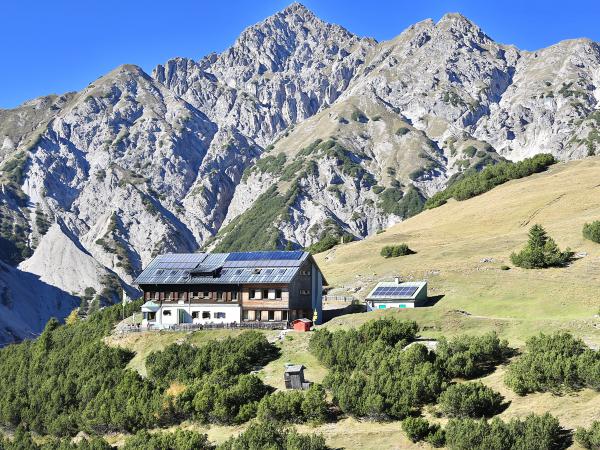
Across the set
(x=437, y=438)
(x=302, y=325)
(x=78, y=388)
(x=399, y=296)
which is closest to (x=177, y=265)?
(x=78, y=388)

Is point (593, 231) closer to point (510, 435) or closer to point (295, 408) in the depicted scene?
point (295, 408)

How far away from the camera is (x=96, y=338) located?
282 feet

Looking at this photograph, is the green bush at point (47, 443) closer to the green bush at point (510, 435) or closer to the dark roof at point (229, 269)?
the dark roof at point (229, 269)

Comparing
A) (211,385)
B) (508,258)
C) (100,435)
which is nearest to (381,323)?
(211,385)

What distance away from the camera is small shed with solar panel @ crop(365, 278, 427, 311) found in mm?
87188

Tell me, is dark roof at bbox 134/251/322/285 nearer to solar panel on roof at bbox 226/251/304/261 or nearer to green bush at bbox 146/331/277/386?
solar panel on roof at bbox 226/251/304/261

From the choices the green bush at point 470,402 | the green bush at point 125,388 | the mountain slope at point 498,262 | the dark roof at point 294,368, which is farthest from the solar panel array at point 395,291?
the green bush at point 470,402

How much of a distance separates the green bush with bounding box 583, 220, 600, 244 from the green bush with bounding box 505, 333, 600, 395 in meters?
53.9

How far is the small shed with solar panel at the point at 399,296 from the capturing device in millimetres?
87188

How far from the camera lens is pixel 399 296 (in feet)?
288

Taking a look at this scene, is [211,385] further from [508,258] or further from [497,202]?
[497,202]

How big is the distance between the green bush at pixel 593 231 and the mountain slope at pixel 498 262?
1.00 meters

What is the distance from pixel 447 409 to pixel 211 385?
22.4 meters

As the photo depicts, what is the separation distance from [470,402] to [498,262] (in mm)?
55035
